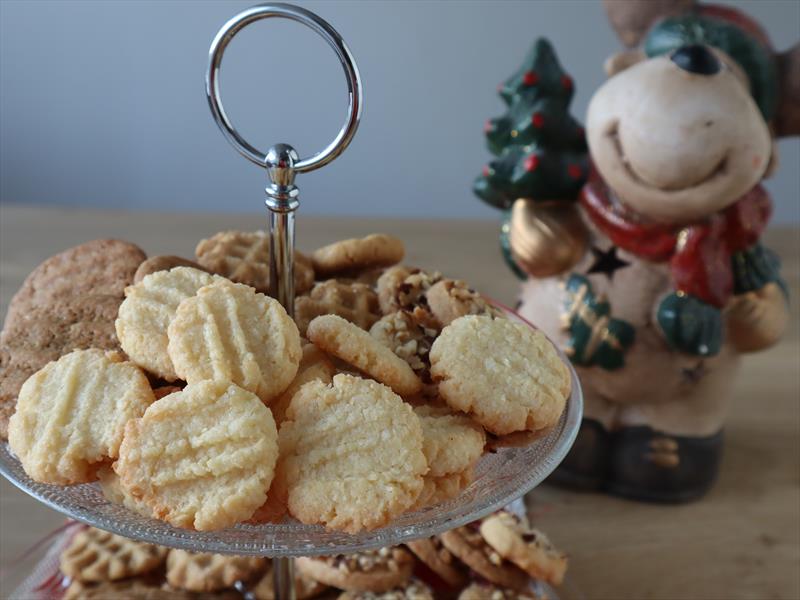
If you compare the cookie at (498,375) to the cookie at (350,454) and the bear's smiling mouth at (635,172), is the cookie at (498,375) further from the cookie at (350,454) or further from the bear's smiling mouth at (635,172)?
the bear's smiling mouth at (635,172)

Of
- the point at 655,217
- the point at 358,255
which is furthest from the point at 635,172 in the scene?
the point at 358,255

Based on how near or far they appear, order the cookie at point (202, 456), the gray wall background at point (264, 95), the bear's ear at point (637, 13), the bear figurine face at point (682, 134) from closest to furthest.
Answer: the cookie at point (202, 456)
the bear figurine face at point (682, 134)
the bear's ear at point (637, 13)
the gray wall background at point (264, 95)

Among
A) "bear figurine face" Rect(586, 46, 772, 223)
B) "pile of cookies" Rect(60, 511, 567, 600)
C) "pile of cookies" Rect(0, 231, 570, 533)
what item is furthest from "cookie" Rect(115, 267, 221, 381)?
"bear figurine face" Rect(586, 46, 772, 223)

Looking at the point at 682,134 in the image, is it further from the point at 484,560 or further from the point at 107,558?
the point at 107,558

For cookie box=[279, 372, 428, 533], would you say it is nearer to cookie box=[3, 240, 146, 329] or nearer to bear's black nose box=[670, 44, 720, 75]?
cookie box=[3, 240, 146, 329]

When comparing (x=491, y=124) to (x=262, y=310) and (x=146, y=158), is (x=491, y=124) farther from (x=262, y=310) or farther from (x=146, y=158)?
(x=146, y=158)

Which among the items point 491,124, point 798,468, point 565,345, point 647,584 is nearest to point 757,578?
point 647,584

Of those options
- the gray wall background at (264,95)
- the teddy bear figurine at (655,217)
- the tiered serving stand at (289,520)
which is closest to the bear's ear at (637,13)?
the teddy bear figurine at (655,217)
